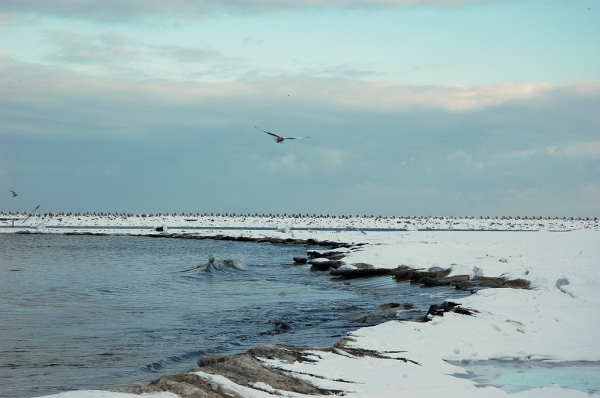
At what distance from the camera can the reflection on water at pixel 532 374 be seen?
753 centimetres

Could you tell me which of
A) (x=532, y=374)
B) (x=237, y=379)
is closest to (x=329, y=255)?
(x=532, y=374)

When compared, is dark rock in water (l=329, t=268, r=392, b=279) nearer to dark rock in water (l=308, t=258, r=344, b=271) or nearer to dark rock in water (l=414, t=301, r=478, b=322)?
dark rock in water (l=308, t=258, r=344, b=271)

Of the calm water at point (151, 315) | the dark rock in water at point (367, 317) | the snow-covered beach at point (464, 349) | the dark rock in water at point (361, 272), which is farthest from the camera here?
the dark rock in water at point (361, 272)

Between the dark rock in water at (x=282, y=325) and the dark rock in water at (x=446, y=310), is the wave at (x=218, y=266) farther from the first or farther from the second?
the dark rock in water at (x=446, y=310)

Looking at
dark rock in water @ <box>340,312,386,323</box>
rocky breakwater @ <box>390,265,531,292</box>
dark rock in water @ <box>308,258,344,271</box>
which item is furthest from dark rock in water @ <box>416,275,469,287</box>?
dark rock in water @ <box>308,258,344,271</box>

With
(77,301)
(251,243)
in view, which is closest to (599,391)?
(77,301)

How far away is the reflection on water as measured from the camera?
7.53m

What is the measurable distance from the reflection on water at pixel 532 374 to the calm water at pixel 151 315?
3568mm

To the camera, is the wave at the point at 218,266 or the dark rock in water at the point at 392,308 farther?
the wave at the point at 218,266

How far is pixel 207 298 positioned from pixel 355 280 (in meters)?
6.44

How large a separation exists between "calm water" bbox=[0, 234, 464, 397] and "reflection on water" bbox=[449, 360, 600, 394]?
3.57 metres

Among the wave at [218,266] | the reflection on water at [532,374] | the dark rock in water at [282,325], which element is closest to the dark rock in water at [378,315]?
the dark rock in water at [282,325]

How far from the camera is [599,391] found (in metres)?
7.16

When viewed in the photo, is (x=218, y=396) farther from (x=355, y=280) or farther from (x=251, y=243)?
(x=251, y=243)
